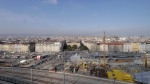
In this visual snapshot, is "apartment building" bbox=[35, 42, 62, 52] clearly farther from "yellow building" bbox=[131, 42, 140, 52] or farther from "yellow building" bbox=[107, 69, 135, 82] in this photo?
"yellow building" bbox=[107, 69, 135, 82]

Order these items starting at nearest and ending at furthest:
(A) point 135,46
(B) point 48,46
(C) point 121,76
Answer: (C) point 121,76 → (B) point 48,46 → (A) point 135,46

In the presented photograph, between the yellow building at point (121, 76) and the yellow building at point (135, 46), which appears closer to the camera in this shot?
the yellow building at point (121, 76)

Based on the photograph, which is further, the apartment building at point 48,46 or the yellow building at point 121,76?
the apartment building at point 48,46

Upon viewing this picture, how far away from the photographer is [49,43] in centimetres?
7144

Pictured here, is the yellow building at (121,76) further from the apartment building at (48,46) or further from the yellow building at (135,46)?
the yellow building at (135,46)

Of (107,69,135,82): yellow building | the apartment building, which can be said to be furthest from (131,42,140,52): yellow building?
(107,69,135,82): yellow building

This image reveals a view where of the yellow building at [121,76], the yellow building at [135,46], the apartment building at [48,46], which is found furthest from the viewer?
the yellow building at [135,46]

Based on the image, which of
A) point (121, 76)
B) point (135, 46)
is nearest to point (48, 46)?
point (135, 46)

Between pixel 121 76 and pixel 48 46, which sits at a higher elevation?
pixel 48 46

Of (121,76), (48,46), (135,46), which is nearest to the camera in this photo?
(121,76)

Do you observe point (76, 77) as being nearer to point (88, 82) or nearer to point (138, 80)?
point (88, 82)

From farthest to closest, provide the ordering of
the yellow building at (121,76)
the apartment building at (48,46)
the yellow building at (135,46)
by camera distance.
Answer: the yellow building at (135,46) → the apartment building at (48,46) → the yellow building at (121,76)

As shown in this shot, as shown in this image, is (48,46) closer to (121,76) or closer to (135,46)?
(135,46)

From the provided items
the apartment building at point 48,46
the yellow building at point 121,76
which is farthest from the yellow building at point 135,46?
the yellow building at point 121,76
